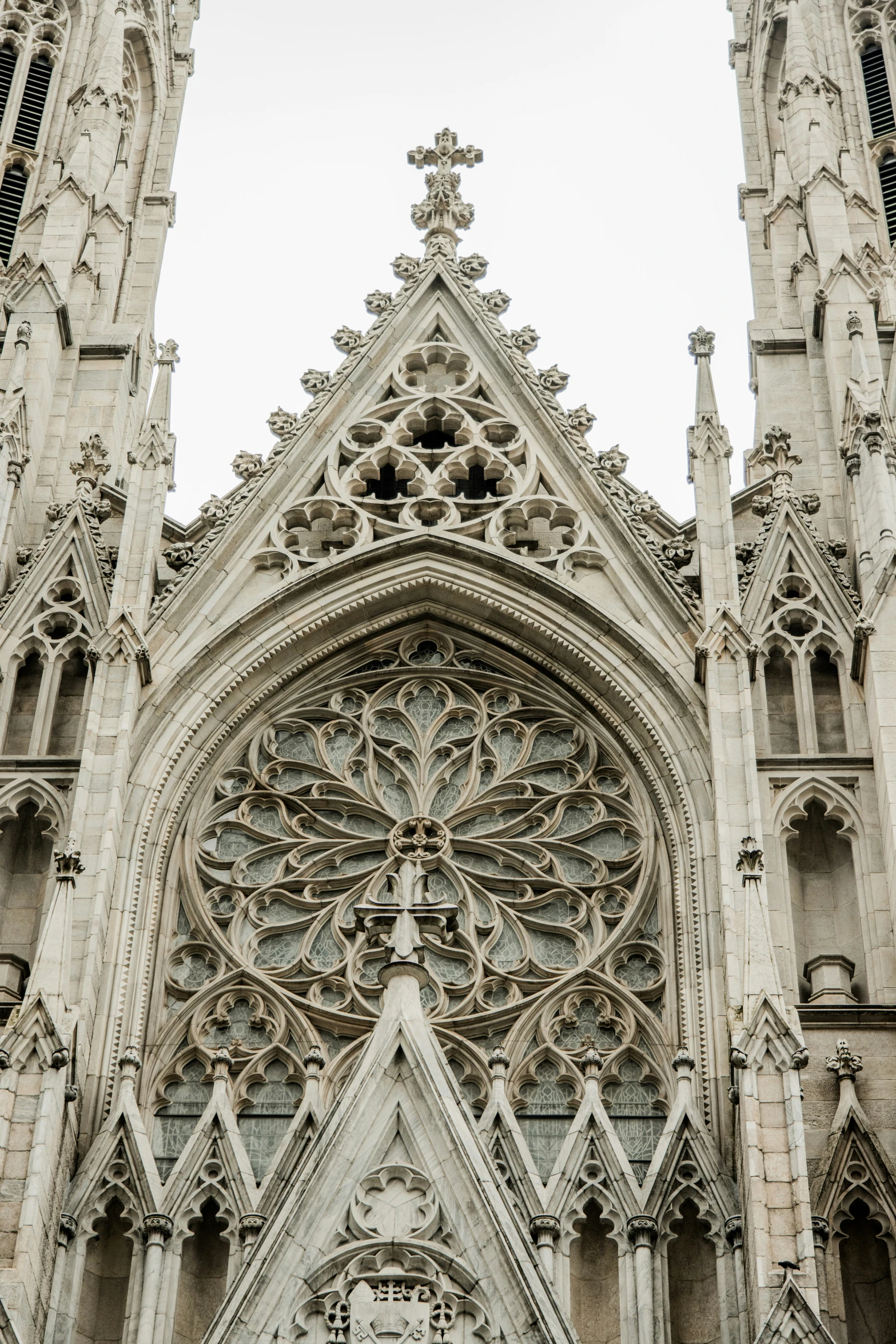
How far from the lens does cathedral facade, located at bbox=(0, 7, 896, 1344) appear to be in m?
17.7

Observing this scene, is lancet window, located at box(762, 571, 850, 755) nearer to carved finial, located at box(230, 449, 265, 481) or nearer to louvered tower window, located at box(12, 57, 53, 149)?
carved finial, located at box(230, 449, 265, 481)

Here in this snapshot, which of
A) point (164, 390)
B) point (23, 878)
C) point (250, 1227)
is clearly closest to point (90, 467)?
point (164, 390)

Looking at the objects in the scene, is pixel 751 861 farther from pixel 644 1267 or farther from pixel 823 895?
pixel 644 1267

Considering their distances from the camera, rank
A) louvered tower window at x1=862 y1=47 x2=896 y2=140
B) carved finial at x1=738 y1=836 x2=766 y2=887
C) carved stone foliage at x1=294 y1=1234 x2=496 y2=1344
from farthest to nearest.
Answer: louvered tower window at x1=862 y1=47 x2=896 y2=140 → carved finial at x1=738 y1=836 x2=766 y2=887 → carved stone foliage at x1=294 y1=1234 x2=496 y2=1344

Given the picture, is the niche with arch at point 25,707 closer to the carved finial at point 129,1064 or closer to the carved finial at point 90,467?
the carved finial at point 90,467

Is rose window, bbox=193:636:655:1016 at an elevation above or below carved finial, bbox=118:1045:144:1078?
above

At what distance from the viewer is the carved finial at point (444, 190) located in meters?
27.4

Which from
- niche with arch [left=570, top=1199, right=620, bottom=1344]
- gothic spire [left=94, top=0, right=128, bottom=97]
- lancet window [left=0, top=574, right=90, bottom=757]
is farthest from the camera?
gothic spire [left=94, top=0, right=128, bottom=97]

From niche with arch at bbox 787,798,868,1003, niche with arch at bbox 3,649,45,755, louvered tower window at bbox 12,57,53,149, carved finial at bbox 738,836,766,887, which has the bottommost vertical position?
carved finial at bbox 738,836,766,887

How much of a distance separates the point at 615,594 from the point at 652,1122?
5394 millimetres

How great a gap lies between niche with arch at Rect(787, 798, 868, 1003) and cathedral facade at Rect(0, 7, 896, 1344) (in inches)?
1.6

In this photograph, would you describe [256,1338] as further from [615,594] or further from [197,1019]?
[615,594]

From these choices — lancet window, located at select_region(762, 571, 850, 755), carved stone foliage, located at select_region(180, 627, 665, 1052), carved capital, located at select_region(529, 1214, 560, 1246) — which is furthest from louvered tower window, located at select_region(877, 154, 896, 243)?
carved capital, located at select_region(529, 1214, 560, 1246)

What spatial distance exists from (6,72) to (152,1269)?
17.5 meters
